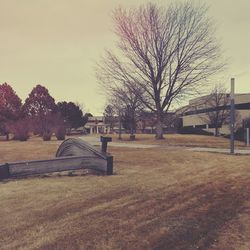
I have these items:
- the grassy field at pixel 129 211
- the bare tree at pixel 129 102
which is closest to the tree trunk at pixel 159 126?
the bare tree at pixel 129 102

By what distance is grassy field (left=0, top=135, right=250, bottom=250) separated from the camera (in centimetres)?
464

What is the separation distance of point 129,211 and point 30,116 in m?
45.0

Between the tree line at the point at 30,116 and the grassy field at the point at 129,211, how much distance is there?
23935mm

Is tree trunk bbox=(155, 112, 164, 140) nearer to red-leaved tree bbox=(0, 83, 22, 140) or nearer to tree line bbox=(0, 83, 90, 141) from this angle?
tree line bbox=(0, 83, 90, 141)

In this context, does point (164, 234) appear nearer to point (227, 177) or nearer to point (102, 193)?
point (102, 193)

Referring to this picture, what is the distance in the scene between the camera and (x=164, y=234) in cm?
485

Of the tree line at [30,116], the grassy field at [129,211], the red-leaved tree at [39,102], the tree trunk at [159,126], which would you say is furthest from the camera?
the red-leaved tree at [39,102]

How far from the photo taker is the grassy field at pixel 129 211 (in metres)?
4.64

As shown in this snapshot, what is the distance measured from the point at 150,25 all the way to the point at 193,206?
25.8 meters

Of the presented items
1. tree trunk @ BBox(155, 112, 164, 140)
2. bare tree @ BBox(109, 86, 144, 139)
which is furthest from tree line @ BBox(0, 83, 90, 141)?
tree trunk @ BBox(155, 112, 164, 140)

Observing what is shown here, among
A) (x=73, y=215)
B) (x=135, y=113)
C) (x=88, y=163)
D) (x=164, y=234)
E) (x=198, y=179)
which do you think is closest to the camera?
(x=164, y=234)

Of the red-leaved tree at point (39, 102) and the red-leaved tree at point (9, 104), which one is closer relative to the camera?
the red-leaved tree at point (9, 104)

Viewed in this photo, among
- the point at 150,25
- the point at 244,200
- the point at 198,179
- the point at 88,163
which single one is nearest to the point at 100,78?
the point at 150,25

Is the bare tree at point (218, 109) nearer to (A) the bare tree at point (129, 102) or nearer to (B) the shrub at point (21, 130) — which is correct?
(A) the bare tree at point (129, 102)
